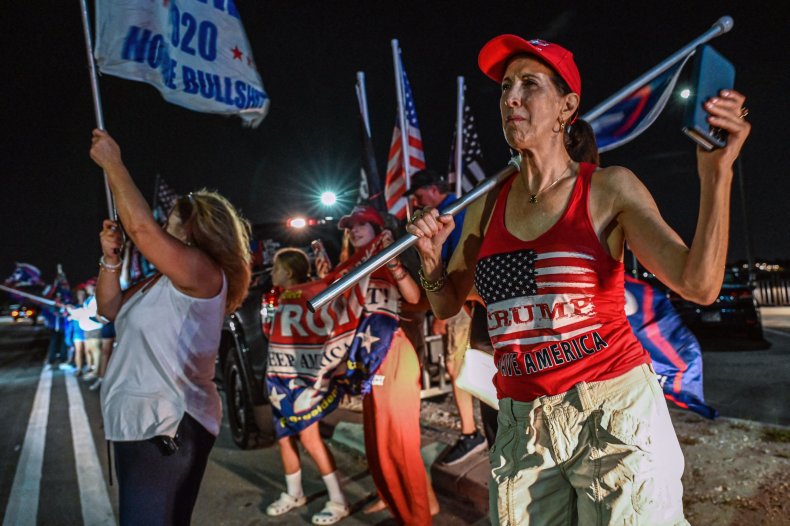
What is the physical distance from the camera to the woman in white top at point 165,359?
212 centimetres

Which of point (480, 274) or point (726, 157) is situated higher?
point (726, 157)

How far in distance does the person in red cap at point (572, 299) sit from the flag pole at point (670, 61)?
0.24 m

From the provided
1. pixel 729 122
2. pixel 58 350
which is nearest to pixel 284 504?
pixel 729 122

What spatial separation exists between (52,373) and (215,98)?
13.8 meters

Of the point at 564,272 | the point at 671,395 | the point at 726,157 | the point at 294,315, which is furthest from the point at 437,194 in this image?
the point at 726,157

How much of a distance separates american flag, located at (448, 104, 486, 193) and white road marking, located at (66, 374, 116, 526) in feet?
22.4

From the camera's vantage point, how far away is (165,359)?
2.28m

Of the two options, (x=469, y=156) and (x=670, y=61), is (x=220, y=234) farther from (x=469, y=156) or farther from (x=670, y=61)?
(x=469, y=156)

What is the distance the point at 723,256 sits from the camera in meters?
1.37

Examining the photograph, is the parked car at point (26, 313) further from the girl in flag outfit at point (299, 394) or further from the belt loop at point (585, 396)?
the belt loop at point (585, 396)

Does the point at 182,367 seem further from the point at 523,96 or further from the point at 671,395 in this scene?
the point at 671,395

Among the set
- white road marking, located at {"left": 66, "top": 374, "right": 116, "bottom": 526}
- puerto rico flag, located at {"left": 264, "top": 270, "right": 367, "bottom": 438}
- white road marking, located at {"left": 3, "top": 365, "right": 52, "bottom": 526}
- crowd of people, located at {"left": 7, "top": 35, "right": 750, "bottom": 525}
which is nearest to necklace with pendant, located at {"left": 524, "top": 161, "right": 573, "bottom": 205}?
crowd of people, located at {"left": 7, "top": 35, "right": 750, "bottom": 525}

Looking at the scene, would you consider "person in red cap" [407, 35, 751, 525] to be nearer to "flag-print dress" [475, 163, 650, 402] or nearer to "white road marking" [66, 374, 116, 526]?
"flag-print dress" [475, 163, 650, 402]

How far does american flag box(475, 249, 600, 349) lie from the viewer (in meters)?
1.60
